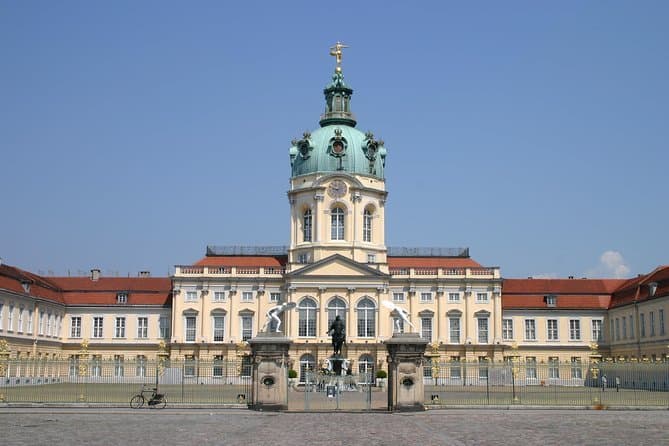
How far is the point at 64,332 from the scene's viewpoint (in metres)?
85.6

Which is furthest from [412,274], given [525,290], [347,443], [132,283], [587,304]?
[347,443]

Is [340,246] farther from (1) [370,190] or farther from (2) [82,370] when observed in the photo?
(2) [82,370]

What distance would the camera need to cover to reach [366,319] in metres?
79.8

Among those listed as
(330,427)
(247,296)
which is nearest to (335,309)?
(247,296)

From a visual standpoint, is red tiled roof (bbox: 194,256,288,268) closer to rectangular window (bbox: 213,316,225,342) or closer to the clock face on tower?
rectangular window (bbox: 213,316,225,342)

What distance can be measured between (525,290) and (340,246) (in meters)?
18.2

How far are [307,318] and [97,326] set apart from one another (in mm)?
20977

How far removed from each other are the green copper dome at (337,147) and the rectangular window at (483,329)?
16.3 m

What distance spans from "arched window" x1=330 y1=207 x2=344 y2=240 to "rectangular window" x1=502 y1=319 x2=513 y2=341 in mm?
16973

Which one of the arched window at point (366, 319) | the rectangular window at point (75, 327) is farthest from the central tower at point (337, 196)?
the rectangular window at point (75, 327)

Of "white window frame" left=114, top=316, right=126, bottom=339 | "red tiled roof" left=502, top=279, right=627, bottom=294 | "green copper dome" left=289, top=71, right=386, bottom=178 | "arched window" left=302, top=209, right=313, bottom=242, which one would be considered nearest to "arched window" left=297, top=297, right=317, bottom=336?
"arched window" left=302, top=209, right=313, bottom=242

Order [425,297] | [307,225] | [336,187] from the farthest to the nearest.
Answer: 1. [307,225]
2. [336,187]
3. [425,297]

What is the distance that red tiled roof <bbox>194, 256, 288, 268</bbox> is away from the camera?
281 ft

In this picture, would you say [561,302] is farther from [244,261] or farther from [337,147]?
[244,261]
